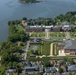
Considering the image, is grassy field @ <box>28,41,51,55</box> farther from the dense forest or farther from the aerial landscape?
the dense forest

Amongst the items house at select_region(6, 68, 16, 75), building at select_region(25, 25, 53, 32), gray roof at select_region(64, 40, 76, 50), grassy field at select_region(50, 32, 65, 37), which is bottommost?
house at select_region(6, 68, 16, 75)

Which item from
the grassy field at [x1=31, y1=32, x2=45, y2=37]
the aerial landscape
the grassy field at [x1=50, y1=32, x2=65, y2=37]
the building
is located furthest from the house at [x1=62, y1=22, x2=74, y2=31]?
the grassy field at [x1=31, y1=32, x2=45, y2=37]

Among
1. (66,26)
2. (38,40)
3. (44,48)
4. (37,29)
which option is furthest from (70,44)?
(37,29)

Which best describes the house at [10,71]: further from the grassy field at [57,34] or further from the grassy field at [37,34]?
the grassy field at [57,34]

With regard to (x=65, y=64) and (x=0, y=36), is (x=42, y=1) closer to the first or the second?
(x=0, y=36)

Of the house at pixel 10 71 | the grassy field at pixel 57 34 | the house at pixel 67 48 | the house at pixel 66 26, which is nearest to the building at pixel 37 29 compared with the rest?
the grassy field at pixel 57 34

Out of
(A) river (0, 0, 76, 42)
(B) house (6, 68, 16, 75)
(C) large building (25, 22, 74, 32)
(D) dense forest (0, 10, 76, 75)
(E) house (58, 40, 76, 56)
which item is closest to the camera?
(B) house (6, 68, 16, 75)

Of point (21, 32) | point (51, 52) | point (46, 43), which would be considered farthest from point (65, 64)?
point (21, 32)
